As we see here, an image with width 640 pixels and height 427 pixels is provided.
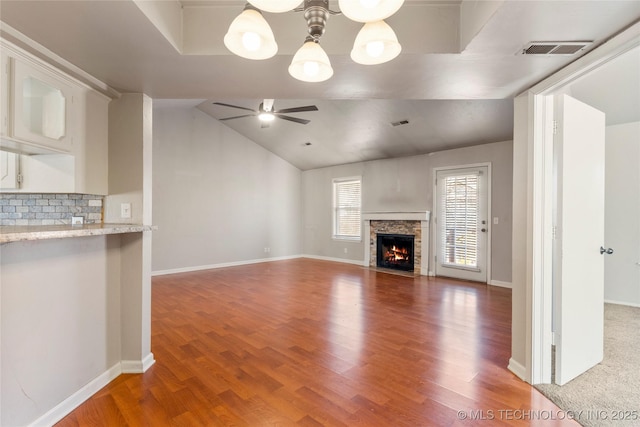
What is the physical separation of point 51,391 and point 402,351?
100 inches

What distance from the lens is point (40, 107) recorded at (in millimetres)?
1839

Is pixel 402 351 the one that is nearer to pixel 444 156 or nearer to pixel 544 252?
pixel 544 252

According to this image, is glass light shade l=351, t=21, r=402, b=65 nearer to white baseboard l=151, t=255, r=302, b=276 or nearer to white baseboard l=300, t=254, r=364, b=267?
white baseboard l=151, t=255, r=302, b=276

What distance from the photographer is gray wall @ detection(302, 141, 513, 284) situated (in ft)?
16.5

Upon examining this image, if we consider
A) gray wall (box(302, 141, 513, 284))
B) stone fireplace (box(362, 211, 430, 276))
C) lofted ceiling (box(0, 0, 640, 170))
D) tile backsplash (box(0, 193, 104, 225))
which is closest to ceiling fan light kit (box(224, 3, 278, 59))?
lofted ceiling (box(0, 0, 640, 170))

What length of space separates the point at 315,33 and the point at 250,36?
0.87 ft

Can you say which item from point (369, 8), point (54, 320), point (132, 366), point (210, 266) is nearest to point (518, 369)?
point (369, 8)

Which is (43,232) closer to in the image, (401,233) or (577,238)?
(577,238)

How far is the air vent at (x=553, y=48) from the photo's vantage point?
1635mm

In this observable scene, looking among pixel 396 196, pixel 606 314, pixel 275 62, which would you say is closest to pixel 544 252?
pixel 275 62

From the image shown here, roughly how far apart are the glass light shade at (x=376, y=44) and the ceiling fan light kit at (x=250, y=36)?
36 centimetres

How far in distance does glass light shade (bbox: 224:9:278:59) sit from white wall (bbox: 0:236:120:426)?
1596mm

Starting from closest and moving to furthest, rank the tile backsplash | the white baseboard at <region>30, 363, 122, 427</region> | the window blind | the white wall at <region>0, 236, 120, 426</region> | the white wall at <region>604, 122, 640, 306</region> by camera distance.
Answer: the white wall at <region>0, 236, 120, 426</region> → the white baseboard at <region>30, 363, 122, 427</region> → the tile backsplash → the white wall at <region>604, 122, 640, 306</region> → the window blind

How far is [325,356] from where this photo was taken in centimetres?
257
